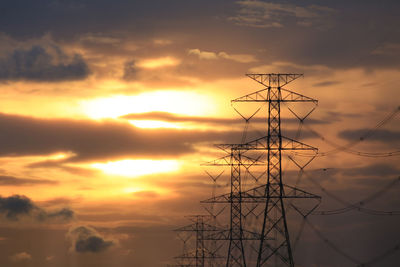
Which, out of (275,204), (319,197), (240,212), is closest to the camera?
(319,197)

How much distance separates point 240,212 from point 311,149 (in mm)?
37420

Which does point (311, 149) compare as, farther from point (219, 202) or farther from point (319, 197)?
point (219, 202)

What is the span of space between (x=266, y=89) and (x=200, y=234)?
2921 inches

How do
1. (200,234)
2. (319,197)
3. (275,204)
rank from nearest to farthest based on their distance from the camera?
1. (319,197)
2. (275,204)
3. (200,234)

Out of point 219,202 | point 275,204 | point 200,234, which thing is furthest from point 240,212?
point 200,234

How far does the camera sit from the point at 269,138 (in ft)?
346

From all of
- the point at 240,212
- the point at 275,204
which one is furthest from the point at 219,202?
the point at 275,204

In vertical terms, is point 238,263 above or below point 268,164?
below

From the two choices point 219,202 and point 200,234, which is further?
point 200,234

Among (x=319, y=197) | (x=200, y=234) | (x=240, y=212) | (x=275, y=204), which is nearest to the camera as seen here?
(x=319, y=197)

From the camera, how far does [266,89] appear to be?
352 feet

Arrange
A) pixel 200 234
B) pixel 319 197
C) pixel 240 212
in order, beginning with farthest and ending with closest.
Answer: pixel 200 234 < pixel 240 212 < pixel 319 197

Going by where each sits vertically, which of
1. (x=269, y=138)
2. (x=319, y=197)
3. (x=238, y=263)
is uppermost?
(x=269, y=138)

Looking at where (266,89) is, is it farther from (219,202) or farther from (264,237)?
(219,202)
